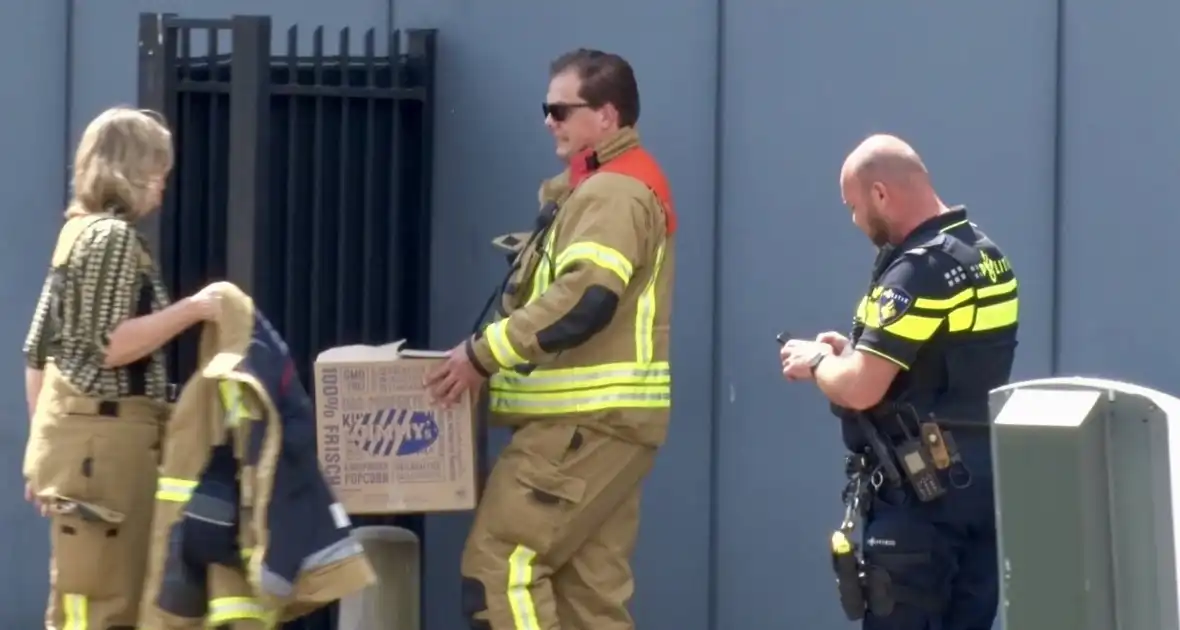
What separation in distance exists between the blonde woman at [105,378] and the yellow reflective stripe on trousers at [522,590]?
0.93 metres

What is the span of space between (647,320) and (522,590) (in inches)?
30.7

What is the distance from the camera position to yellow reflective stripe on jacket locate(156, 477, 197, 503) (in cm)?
445

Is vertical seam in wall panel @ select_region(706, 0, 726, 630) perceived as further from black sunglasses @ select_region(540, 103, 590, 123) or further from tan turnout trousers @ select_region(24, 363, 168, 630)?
tan turnout trousers @ select_region(24, 363, 168, 630)

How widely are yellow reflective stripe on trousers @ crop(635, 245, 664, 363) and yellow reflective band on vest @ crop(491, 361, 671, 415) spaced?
0.03m

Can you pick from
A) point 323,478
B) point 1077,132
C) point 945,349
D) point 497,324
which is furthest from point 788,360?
point 1077,132

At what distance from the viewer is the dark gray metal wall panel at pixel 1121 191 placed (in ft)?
18.7

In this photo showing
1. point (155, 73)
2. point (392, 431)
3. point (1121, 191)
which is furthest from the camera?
point (1121, 191)

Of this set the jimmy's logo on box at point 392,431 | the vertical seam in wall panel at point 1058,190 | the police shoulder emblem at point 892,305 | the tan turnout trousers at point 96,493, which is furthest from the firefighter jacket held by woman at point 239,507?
the vertical seam in wall panel at point 1058,190

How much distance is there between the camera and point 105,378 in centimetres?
461

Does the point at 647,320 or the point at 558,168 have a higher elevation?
the point at 558,168

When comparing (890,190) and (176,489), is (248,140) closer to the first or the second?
(176,489)

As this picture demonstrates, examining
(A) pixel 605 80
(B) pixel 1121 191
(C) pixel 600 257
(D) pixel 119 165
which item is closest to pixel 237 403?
(D) pixel 119 165

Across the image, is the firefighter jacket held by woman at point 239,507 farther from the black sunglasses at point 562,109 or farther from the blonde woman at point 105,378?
the black sunglasses at point 562,109

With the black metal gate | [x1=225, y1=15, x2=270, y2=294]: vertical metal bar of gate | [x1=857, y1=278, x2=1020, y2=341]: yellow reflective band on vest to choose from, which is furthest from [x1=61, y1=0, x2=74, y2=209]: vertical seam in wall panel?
[x1=857, y1=278, x2=1020, y2=341]: yellow reflective band on vest
